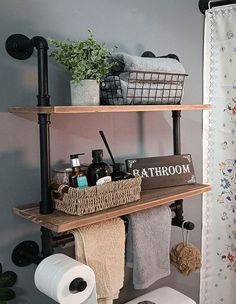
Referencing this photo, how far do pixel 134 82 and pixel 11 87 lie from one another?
0.36 m

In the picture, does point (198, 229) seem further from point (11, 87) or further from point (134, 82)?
point (11, 87)

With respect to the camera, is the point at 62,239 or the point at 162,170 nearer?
the point at 62,239

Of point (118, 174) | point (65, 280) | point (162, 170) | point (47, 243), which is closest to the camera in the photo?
point (65, 280)

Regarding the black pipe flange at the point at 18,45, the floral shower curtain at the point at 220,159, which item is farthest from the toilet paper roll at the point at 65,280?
the floral shower curtain at the point at 220,159

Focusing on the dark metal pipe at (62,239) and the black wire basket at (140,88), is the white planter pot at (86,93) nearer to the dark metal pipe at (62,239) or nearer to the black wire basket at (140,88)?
Answer: the black wire basket at (140,88)

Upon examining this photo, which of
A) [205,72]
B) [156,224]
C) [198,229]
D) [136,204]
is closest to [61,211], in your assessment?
[136,204]

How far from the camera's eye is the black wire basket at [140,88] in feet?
3.29

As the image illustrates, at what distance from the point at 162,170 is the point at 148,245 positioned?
269 mm

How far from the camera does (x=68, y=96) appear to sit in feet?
3.58

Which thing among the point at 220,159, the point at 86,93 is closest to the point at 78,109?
the point at 86,93

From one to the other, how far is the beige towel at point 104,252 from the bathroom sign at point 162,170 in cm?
19

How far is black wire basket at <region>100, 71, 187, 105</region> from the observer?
1003mm

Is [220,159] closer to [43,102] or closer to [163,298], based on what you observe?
[163,298]

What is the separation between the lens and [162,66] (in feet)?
3.45
